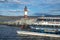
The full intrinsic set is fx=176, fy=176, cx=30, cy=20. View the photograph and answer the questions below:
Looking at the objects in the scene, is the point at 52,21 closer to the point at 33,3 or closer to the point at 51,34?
the point at 51,34

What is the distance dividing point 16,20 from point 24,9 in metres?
0.27

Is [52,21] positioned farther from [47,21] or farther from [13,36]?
[13,36]

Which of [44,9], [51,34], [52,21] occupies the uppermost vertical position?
[44,9]

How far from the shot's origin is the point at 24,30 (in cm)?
344

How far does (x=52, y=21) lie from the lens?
346 centimetres

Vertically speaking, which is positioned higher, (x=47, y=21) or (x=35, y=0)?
(x=35, y=0)

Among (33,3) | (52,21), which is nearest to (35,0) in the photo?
(33,3)

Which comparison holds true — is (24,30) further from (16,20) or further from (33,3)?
(33,3)

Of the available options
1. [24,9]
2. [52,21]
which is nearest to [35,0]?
[24,9]

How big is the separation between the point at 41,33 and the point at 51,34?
0.65 ft

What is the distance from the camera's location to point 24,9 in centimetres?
348

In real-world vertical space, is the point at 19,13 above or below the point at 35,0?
below

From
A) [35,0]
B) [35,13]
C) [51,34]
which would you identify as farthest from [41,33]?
[35,0]

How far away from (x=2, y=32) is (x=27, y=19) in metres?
0.55
